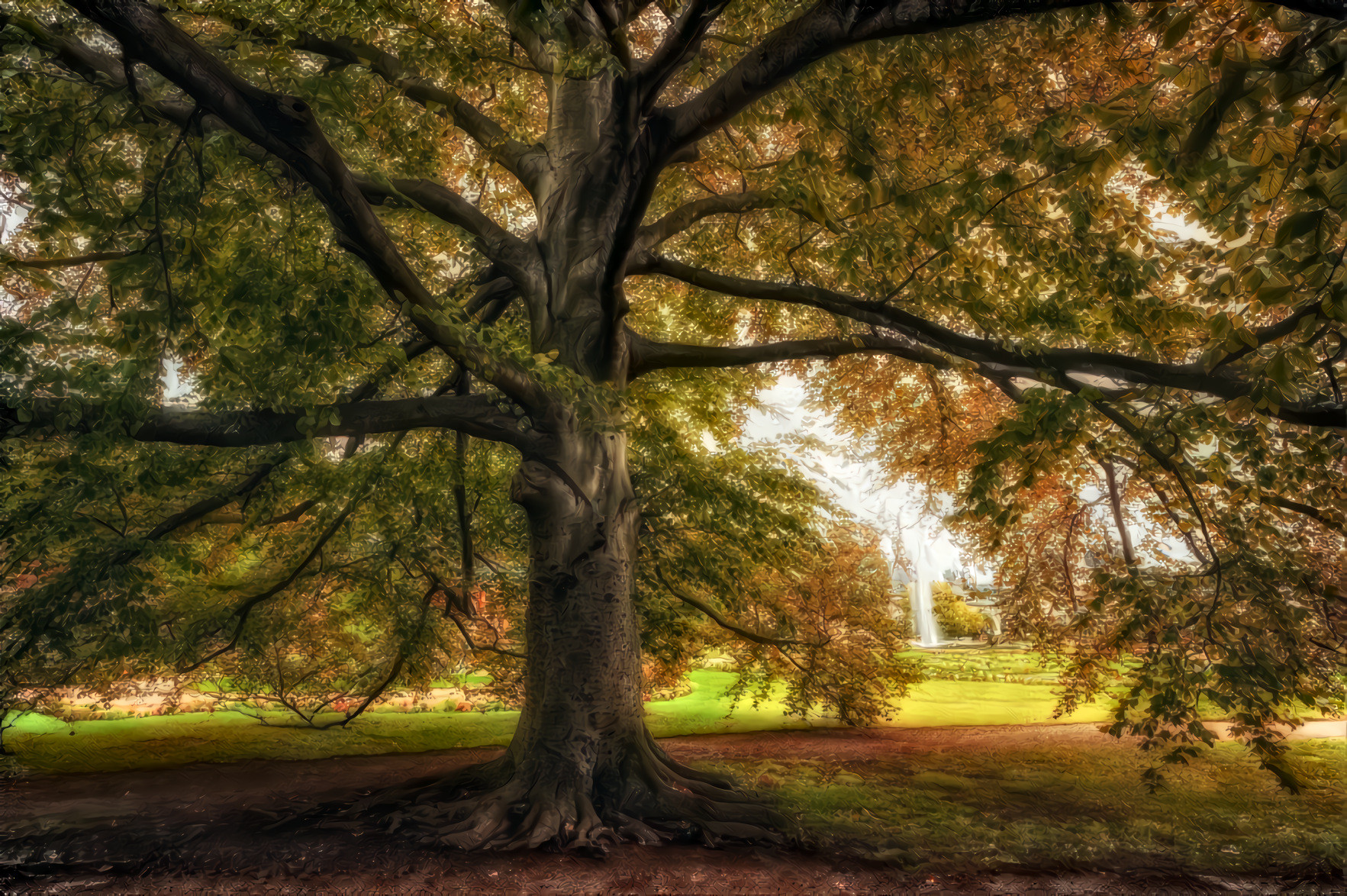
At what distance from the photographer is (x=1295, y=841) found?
6305 millimetres

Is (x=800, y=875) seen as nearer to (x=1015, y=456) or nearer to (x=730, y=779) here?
(x=730, y=779)

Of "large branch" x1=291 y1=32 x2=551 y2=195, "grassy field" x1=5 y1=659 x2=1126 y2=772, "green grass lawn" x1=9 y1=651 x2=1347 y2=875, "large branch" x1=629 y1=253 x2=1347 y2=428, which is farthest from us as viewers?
"grassy field" x1=5 y1=659 x2=1126 y2=772

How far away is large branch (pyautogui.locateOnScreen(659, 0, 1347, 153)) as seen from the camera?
375cm

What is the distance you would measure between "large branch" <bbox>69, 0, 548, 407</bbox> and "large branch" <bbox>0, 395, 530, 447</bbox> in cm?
98

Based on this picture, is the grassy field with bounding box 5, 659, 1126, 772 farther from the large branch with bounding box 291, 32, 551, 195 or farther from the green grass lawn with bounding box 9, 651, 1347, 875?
the large branch with bounding box 291, 32, 551, 195

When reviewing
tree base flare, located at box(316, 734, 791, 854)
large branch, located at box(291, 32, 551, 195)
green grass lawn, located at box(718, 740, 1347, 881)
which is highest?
large branch, located at box(291, 32, 551, 195)

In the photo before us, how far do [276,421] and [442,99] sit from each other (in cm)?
361

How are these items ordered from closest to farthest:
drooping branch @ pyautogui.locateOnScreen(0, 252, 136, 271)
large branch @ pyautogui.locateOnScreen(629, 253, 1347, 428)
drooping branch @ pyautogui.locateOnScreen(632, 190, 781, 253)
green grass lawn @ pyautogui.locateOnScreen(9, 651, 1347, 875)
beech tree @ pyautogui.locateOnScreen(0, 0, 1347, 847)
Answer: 1. beech tree @ pyautogui.locateOnScreen(0, 0, 1347, 847)
2. large branch @ pyautogui.locateOnScreen(629, 253, 1347, 428)
3. drooping branch @ pyautogui.locateOnScreen(0, 252, 136, 271)
4. green grass lawn @ pyautogui.locateOnScreen(9, 651, 1347, 875)
5. drooping branch @ pyautogui.locateOnScreen(632, 190, 781, 253)

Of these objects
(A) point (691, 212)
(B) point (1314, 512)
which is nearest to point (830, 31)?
(A) point (691, 212)

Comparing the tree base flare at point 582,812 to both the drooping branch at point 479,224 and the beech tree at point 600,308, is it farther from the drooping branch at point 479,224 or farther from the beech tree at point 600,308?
the drooping branch at point 479,224

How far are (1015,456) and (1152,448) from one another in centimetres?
160

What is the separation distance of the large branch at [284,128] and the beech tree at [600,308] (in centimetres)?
2

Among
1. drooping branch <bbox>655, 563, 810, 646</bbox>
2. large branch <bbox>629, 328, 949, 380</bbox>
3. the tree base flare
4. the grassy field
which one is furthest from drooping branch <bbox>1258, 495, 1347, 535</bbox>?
the grassy field

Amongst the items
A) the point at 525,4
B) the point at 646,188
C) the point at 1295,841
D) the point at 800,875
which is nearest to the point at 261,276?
the point at 646,188
